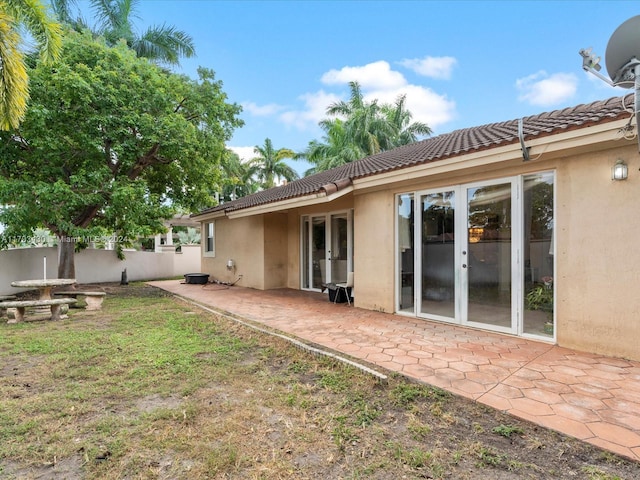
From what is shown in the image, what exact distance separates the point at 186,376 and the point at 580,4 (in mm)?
15809

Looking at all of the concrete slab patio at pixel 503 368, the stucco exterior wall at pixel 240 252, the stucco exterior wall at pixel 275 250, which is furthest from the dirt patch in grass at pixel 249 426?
the stucco exterior wall at pixel 240 252

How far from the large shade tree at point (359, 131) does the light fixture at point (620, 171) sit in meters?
25.7

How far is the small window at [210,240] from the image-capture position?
51.9 ft

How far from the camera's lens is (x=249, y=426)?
3223 mm

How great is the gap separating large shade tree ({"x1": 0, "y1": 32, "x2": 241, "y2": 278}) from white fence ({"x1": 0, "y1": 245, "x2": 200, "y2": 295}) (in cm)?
132

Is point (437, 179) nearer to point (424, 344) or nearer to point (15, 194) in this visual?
point (424, 344)

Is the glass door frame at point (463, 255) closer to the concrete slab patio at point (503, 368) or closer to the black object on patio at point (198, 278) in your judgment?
the concrete slab patio at point (503, 368)

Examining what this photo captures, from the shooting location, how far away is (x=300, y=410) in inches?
139

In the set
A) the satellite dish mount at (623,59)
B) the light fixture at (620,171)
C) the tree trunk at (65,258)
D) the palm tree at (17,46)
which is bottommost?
the tree trunk at (65,258)

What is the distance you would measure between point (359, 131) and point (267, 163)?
10142 millimetres

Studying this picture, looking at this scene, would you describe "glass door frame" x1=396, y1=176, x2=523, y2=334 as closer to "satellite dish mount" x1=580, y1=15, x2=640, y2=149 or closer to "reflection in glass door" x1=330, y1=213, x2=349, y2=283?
"satellite dish mount" x1=580, y1=15, x2=640, y2=149

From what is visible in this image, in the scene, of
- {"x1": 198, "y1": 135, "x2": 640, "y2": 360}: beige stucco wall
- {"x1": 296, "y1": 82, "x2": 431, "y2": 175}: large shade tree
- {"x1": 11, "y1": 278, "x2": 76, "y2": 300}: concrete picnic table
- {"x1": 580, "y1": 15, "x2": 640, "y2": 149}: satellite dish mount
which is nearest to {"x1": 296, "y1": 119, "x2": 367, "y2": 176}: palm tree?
{"x1": 296, "y1": 82, "x2": 431, "y2": 175}: large shade tree

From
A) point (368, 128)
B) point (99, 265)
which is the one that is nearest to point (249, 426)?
point (99, 265)

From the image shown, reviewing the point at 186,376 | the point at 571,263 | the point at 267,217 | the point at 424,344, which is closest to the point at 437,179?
the point at 571,263
